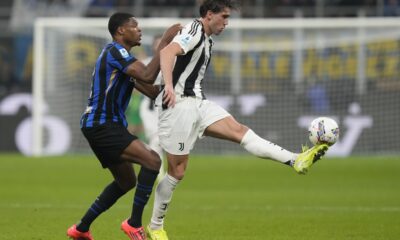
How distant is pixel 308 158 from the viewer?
8266 mm

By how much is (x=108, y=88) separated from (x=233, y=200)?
5.49m

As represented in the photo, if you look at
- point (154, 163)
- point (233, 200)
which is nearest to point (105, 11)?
point (233, 200)

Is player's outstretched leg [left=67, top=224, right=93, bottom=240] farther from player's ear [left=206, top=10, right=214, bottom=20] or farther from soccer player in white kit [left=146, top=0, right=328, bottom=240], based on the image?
player's ear [left=206, top=10, right=214, bottom=20]

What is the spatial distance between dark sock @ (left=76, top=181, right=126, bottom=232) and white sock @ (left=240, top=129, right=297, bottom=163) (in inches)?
52.1

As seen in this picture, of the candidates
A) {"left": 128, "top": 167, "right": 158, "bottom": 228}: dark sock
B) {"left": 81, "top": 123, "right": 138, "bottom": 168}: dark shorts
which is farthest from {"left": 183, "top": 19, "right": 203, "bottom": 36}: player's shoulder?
{"left": 128, "top": 167, "right": 158, "bottom": 228}: dark sock

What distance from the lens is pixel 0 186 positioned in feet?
49.8

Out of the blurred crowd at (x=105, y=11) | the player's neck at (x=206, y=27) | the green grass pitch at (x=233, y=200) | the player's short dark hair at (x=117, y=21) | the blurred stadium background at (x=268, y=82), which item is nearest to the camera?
the player's short dark hair at (x=117, y=21)

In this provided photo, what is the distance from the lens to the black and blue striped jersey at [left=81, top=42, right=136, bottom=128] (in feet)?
26.6

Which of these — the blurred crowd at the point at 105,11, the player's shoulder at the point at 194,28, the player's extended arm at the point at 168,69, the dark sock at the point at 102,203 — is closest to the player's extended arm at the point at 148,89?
the player's extended arm at the point at 168,69

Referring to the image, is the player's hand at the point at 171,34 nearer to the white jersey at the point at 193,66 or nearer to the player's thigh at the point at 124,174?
the white jersey at the point at 193,66

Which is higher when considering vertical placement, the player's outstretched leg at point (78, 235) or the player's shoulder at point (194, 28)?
the player's shoulder at point (194, 28)

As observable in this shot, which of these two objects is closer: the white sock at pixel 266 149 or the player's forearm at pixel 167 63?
the player's forearm at pixel 167 63

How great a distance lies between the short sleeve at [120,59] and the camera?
315 inches

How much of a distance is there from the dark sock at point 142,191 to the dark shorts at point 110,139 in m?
0.28
